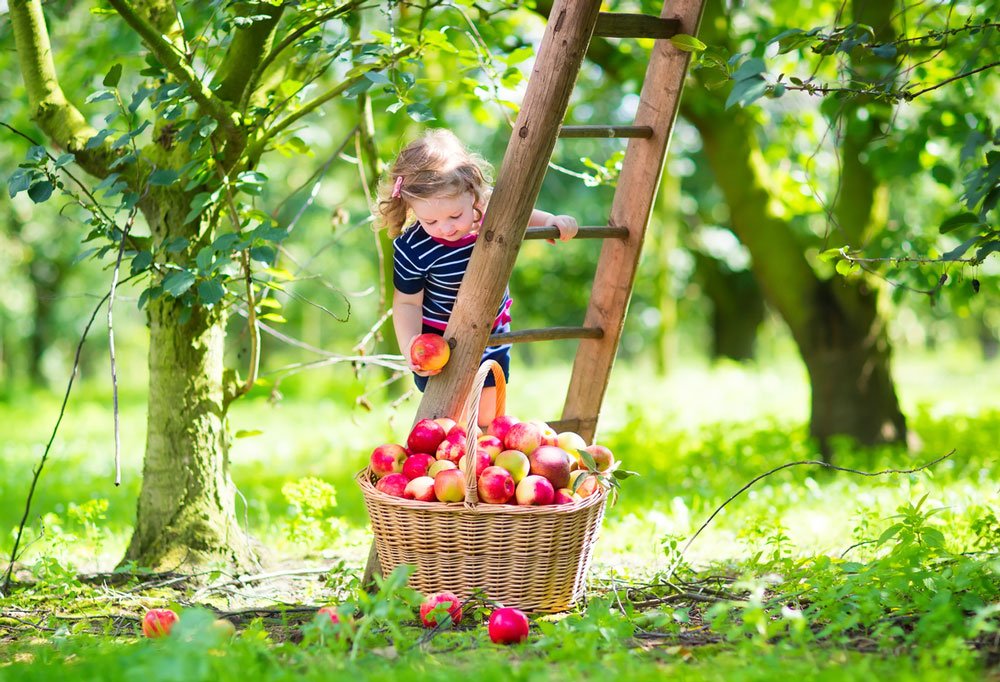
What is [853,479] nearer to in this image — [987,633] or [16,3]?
[987,633]

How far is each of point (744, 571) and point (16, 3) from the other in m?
3.07

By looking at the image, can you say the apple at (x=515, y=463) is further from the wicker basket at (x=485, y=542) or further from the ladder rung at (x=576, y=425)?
the ladder rung at (x=576, y=425)

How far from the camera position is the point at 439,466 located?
8.98 feet

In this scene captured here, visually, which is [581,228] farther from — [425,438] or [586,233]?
[425,438]

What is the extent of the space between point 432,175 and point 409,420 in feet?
18.3

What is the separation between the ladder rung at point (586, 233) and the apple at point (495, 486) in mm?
807

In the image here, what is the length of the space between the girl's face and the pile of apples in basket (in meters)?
0.61

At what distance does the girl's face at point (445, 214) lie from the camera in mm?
3008

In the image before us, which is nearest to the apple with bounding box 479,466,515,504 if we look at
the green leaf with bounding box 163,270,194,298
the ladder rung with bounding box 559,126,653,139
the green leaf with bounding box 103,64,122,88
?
the green leaf with bounding box 163,270,194,298

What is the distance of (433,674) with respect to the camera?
2.01 m

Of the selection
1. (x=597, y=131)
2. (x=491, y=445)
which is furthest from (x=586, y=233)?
(x=491, y=445)

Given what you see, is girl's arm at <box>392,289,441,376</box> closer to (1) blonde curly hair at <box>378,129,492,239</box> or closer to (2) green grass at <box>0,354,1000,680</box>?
(1) blonde curly hair at <box>378,129,492,239</box>

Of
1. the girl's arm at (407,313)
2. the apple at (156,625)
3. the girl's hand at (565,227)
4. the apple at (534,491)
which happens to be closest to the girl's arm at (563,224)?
the girl's hand at (565,227)

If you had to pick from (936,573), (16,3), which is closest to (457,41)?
(16,3)
